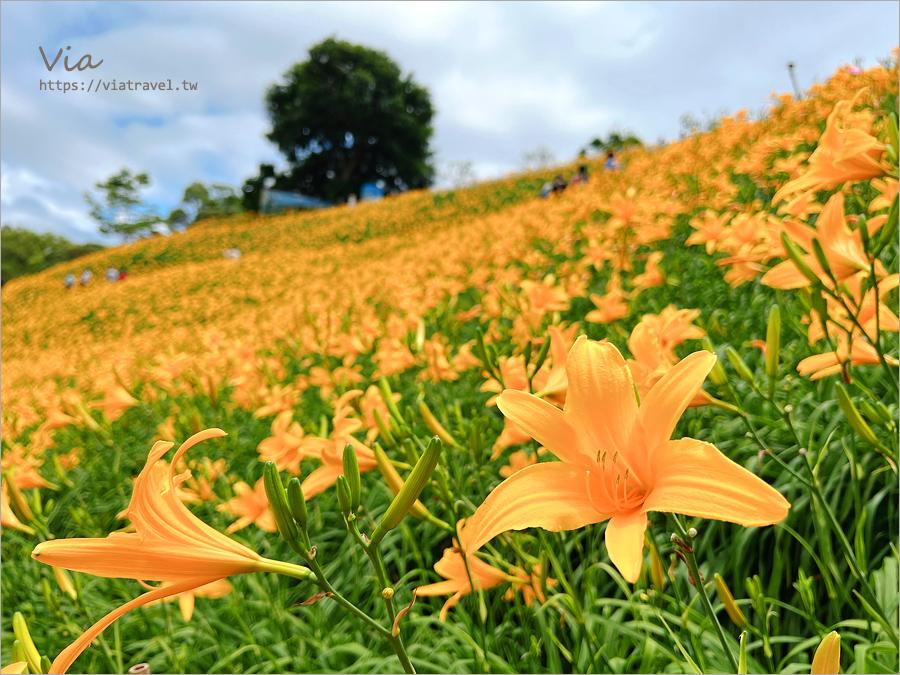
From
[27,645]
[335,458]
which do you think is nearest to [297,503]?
[335,458]

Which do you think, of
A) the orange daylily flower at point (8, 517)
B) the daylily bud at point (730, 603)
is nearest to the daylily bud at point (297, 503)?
the daylily bud at point (730, 603)

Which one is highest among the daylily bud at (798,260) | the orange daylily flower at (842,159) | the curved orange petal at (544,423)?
the orange daylily flower at (842,159)

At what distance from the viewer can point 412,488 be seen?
58 centimetres

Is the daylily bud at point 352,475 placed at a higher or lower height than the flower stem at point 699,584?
higher

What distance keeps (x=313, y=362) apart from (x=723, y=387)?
3852mm

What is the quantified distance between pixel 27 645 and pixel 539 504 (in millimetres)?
821

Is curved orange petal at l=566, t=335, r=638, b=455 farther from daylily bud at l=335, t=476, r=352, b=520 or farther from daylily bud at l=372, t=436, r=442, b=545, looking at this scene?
daylily bud at l=335, t=476, r=352, b=520

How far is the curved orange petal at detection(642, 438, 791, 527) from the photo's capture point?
17.6 inches

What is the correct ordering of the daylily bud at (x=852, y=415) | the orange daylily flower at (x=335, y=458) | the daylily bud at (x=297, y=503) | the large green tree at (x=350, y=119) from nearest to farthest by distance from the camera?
the daylily bud at (x=297, y=503), the daylily bud at (x=852, y=415), the orange daylily flower at (x=335, y=458), the large green tree at (x=350, y=119)

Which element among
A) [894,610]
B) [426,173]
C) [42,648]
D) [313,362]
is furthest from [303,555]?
[426,173]

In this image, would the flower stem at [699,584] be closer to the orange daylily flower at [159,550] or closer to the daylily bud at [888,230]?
the orange daylily flower at [159,550]

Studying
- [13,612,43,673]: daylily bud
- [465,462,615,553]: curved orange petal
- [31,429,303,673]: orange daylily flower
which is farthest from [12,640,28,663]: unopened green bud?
[465,462,615,553]: curved orange petal

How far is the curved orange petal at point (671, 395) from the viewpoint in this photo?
1.75ft

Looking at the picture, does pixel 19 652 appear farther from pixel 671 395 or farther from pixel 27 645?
pixel 671 395
